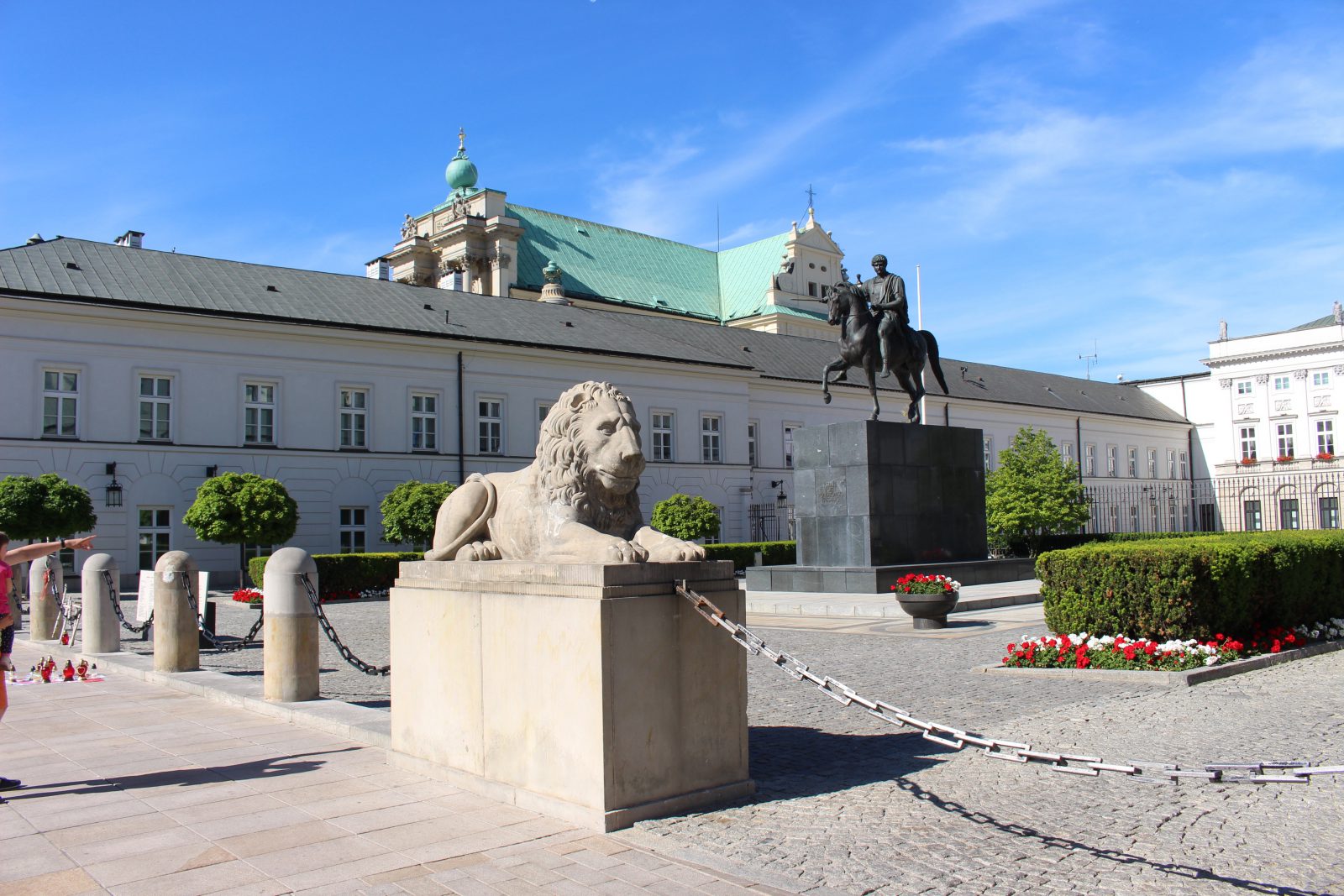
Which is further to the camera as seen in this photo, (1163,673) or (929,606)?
(929,606)

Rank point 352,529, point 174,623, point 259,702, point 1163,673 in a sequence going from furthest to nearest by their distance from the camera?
1. point 352,529
2. point 174,623
3. point 1163,673
4. point 259,702

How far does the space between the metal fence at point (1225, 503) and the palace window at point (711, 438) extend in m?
24.9

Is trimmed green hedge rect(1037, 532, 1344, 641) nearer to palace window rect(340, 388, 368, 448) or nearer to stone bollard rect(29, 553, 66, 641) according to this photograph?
stone bollard rect(29, 553, 66, 641)

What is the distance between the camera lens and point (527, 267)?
6744 centimetres

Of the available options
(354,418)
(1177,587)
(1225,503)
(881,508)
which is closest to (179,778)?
(1177,587)

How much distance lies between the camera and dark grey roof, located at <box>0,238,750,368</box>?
32.7 meters

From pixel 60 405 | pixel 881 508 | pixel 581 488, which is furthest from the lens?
pixel 60 405

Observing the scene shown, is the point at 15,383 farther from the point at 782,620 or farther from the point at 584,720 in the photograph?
the point at 584,720

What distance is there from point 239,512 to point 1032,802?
27840 millimetres

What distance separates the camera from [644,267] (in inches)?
2926

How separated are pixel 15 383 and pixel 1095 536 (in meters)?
35.1

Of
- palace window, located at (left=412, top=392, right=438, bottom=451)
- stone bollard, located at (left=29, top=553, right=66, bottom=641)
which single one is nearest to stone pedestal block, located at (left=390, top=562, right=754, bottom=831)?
stone bollard, located at (left=29, top=553, right=66, bottom=641)

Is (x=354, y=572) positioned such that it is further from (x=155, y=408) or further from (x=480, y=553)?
(x=480, y=553)

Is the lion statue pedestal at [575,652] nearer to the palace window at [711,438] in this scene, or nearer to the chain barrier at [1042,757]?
the chain barrier at [1042,757]
